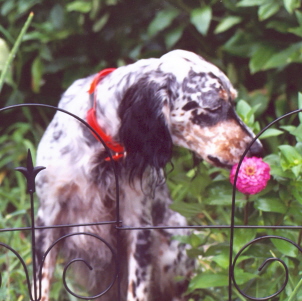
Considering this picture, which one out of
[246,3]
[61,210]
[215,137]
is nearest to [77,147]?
[61,210]

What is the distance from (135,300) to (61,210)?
422mm

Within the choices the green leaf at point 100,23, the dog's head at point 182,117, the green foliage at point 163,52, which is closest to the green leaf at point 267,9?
the green foliage at point 163,52

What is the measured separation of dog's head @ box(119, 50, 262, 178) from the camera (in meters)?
1.78

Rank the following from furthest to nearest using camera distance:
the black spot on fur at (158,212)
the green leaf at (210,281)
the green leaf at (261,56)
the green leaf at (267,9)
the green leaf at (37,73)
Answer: the green leaf at (37,73)
the green leaf at (261,56)
the green leaf at (267,9)
the black spot on fur at (158,212)
the green leaf at (210,281)

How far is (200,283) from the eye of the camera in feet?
5.94

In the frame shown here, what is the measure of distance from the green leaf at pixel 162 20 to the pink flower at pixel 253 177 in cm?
151

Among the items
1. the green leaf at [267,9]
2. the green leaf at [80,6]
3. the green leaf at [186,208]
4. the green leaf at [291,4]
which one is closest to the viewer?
the green leaf at [186,208]

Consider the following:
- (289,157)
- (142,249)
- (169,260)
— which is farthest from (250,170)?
(169,260)

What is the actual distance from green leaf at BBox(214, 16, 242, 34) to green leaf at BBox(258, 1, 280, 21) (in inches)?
7.7

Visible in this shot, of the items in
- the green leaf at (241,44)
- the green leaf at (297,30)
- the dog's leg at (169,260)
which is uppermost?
the green leaf at (297,30)

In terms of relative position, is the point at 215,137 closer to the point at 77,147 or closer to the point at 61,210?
the point at 77,147

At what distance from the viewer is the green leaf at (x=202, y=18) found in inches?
113

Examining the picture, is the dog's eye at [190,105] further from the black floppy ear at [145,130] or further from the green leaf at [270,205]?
the green leaf at [270,205]

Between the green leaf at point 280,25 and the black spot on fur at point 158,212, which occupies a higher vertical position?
the green leaf at point 280,25
